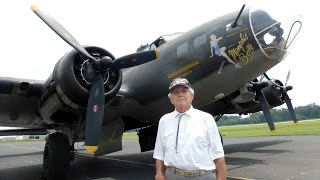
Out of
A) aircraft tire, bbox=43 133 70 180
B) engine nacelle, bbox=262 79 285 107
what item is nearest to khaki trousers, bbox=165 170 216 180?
aircraft tire, bbox=43 133 70 180

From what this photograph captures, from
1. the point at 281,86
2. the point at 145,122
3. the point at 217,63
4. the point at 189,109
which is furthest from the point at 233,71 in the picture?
the point at 281,86

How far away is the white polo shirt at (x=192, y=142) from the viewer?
3.00 m

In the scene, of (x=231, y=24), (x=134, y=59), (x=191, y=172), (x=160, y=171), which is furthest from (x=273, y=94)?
(x=191, y=172)

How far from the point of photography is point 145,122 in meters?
11.2

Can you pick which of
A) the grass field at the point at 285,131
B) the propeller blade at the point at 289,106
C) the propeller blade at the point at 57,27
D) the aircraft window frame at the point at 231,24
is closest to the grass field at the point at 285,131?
the grass field at the point at 285,131

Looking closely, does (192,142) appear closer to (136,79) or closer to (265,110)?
(136,79)

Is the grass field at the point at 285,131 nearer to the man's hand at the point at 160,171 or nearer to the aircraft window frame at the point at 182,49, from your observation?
the aircraft window frame at the point at 182,49

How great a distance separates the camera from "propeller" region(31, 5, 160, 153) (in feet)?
25.6

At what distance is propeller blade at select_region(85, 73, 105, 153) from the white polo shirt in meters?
4.84

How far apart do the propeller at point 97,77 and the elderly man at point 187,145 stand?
481 cm

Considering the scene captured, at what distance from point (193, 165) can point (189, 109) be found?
1.71ft

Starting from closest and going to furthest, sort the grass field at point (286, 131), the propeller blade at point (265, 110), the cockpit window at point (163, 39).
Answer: the cockpit window at point (163, 39) → the propeller blade at point (265, 110) → the grass field at point (286, 131)

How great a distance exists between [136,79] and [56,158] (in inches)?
132

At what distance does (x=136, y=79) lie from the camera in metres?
10.4
